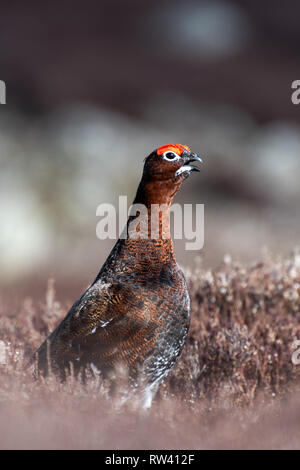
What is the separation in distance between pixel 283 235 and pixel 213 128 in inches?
285

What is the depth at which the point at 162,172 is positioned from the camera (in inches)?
139

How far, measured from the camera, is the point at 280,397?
3.67 metres

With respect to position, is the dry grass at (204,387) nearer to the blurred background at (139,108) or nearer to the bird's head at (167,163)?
the bird's head at (167,163)

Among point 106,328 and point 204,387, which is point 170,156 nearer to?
point 106,328

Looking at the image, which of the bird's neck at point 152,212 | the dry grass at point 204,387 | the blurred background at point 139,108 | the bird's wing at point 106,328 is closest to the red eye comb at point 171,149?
the bird's neck at point 152,212

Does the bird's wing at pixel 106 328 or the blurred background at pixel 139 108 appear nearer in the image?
the bird's wing at pixel 106 328

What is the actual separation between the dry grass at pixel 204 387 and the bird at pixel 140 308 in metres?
0.17

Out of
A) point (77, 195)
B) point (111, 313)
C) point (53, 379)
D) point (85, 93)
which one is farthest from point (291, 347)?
point (85, 93)

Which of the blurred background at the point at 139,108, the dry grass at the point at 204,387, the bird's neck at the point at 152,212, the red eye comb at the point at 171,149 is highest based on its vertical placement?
the blurred background at the point at 139,108

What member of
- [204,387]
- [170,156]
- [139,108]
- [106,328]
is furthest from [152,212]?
[139,108]

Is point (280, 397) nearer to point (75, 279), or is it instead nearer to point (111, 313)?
point (111, 313)

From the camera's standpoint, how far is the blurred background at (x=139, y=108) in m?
15.9

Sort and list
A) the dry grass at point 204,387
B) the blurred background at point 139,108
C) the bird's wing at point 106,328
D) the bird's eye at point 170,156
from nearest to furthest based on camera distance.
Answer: the dry grass at point 204,387
the bird's wing at point 106,328
the bird's eye at point 170,156
the blurred background at point 139,108

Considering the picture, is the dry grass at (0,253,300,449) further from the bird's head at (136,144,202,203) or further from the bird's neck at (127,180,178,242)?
the bird's head at (136,144,202,203)
